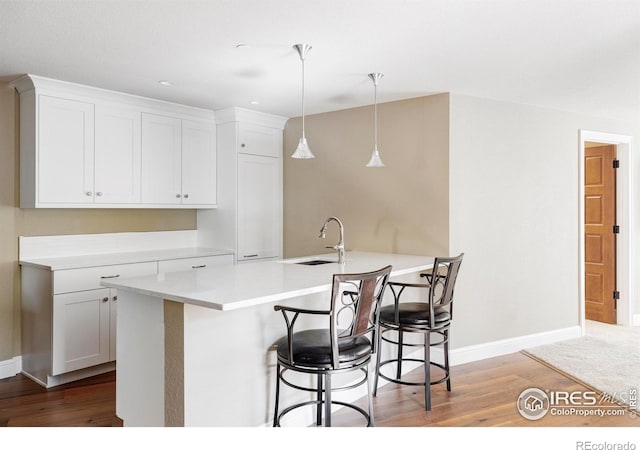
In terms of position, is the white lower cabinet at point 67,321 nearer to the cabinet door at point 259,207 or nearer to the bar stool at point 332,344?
the cabinet door at point 259,207

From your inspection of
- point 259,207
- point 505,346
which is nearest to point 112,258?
point 259,207

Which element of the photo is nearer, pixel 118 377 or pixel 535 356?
pixel 118 377

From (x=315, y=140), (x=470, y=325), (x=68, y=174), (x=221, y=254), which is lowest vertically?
(x=470, y=325)

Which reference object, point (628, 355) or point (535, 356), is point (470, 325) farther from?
point (628, 355)

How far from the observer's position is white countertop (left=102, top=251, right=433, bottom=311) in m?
2.13

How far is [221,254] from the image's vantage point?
180 inches

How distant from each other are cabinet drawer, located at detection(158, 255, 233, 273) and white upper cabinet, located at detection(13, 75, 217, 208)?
0.55 metres

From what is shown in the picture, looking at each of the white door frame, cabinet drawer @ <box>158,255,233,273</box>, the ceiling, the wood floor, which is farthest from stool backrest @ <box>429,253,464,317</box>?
the white door frame

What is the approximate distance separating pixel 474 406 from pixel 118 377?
217cm

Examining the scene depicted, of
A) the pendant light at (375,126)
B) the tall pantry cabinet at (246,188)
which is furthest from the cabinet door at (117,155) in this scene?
the pendant light at (375,126)

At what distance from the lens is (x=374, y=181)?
4387mm

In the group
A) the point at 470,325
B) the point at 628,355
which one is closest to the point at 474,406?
the point at 470,325

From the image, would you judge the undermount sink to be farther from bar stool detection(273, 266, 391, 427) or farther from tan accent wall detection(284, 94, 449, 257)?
bar stool detection(273, 266, 391, 427)

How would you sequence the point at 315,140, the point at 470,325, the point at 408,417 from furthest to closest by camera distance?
the point at 315,140, the point at 470,325, the point at 408,417
